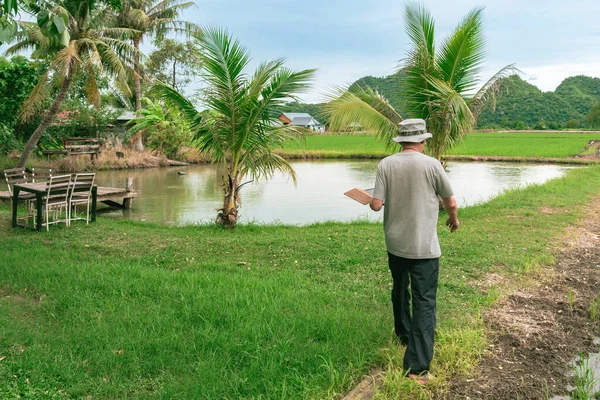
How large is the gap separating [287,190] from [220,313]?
1368cm

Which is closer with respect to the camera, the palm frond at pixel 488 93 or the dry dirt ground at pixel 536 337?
the dry dirt ground at pixel 536 337

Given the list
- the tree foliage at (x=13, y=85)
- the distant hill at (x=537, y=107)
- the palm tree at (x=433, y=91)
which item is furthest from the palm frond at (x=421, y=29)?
the distant hill at (x=537, y=107)

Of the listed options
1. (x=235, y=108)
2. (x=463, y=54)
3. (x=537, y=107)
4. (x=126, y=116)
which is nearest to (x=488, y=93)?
(x=463, y=54)

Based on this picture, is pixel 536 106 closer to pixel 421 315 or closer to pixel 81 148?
pixel 81 148

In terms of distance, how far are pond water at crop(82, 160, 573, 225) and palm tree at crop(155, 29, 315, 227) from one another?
1.85 meters

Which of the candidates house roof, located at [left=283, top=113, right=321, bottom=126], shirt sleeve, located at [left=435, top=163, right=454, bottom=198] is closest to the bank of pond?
shirt sleeve, located at [left=435, top=163, right=454, bottom=198]

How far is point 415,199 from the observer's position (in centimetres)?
353

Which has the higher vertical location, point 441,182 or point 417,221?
point 441,182

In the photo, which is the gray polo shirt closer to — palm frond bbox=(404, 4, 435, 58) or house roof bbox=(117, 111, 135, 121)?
palm frond bbox=(404, 4, 435, 58)

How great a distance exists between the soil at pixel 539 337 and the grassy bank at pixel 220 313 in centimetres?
16

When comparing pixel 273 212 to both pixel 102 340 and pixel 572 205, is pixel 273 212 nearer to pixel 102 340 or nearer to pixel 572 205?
pixel 572 205

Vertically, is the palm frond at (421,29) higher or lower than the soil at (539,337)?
higher

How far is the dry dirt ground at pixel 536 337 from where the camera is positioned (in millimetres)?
3475

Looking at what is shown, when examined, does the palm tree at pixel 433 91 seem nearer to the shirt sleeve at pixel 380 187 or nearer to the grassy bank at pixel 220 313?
the grassy bank at pixel 220 313
